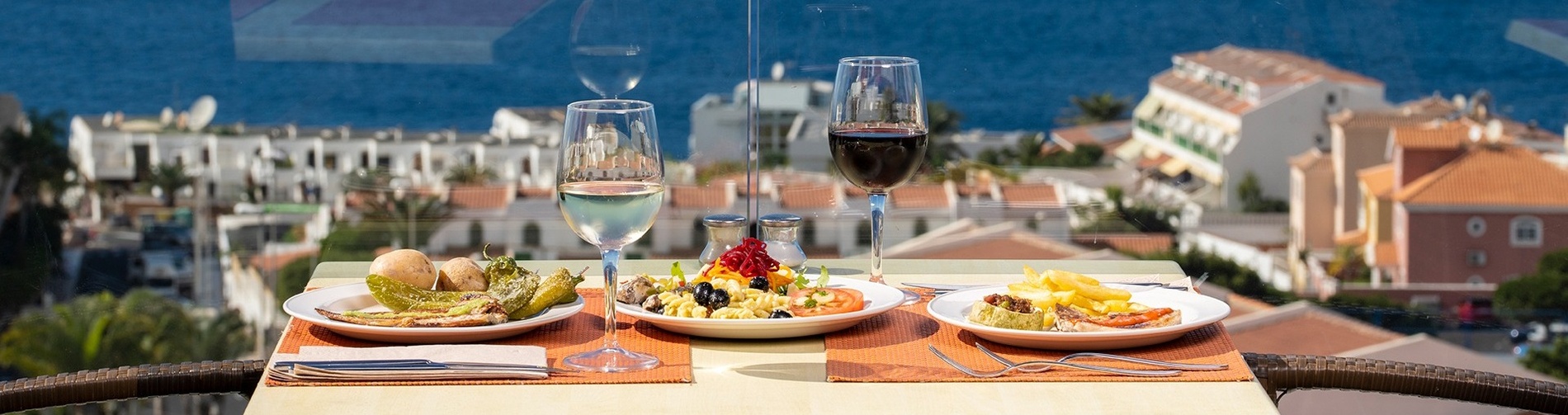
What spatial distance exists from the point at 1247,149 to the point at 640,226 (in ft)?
61.8

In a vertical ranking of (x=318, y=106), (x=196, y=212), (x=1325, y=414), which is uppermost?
(x=318, y=106)

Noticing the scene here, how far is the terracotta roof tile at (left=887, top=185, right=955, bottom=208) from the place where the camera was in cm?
1308

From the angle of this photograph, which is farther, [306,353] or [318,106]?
[318,106]

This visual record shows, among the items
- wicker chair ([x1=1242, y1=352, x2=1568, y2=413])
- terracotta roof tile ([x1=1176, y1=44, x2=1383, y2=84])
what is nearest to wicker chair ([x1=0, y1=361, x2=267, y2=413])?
wicker chair ([x1=1242, y1=352, x2=1568, y2=413])

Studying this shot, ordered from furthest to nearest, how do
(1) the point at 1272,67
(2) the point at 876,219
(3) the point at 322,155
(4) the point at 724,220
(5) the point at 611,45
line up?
Answer: (1) the point at 1272,67
(3) the point at 322,155
(5) the point at 611,45
(4) the point at 724,220
(2) the point at 876,219

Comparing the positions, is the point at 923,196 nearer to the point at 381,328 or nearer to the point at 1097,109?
the point at 1097,109

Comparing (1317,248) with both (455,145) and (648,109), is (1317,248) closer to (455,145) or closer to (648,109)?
(455,145)

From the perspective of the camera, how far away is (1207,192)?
65.4 feet

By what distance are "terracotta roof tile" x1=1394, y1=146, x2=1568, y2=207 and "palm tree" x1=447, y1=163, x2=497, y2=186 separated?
34.7ft

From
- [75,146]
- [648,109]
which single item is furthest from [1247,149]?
[648,109]

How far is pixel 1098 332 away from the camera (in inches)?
39.6

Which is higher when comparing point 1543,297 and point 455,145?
point 455,145

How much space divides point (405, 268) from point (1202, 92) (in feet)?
60.6

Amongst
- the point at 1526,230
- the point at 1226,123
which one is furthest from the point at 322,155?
the point at 1526,230
